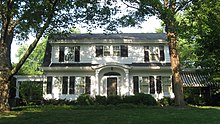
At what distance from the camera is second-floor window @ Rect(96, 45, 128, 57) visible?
31.6 meters

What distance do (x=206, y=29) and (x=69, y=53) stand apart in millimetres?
14648

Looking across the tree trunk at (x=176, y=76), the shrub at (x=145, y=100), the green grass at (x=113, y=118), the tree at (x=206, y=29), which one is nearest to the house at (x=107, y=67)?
the shrub at (x=145, y=100)

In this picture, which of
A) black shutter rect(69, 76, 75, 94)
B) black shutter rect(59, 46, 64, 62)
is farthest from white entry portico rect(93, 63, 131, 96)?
black shutter rect(59, 46, 64, 62)

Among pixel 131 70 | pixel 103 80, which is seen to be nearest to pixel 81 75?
pixel 103 80

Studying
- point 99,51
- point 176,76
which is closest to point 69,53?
point 99,51

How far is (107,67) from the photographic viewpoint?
97.8 ft

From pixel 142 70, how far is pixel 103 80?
13.2 ft

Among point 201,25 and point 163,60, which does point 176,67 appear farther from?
point 163,60

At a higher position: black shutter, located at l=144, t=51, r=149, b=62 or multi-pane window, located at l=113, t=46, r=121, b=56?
multi-pane window, located at l=113, t=46, r=121, b=56

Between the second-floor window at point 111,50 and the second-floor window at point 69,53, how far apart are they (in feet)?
6.85

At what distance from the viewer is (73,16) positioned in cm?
1986

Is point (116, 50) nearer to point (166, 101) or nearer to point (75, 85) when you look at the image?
point (75, 85)

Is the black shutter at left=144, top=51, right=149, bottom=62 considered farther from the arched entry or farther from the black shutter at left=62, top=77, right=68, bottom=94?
the black shutter at left=62, top=77, right=68, bottom=94

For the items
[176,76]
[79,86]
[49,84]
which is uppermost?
[176,76]
